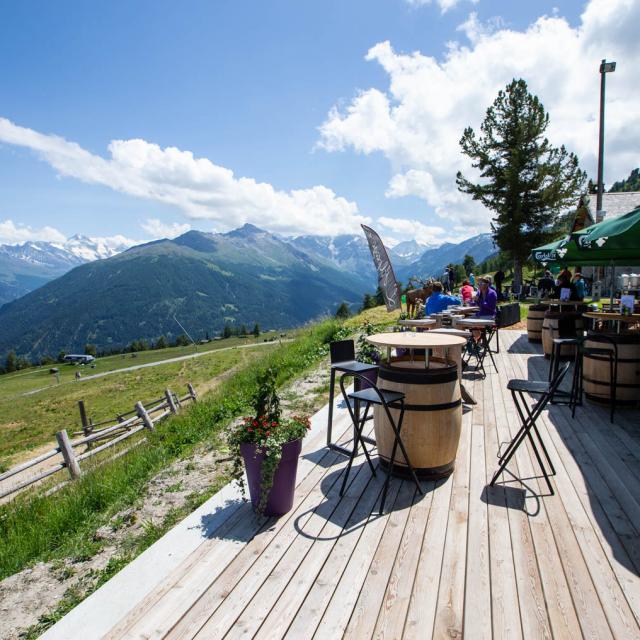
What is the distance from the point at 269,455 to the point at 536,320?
982cm

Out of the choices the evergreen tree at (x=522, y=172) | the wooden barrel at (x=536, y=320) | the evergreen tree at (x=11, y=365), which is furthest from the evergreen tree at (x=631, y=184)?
the evergreen tree at (x=11, y=365)

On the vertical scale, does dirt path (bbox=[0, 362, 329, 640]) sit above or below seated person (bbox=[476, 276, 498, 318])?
below

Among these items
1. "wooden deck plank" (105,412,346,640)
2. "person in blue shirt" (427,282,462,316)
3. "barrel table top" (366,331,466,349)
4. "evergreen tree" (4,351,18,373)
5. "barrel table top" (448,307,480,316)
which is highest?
"person in blue shirt" (427,282,462,316)

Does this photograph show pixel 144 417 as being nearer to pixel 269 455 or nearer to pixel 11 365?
pixel 269 455

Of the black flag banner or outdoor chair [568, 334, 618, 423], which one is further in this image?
the black flag banner

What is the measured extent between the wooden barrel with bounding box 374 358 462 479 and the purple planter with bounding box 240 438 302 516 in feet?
3.01

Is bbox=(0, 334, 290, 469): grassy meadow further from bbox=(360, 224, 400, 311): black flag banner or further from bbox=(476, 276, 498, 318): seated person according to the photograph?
bbox=(476, 276, 498, 318): seated person

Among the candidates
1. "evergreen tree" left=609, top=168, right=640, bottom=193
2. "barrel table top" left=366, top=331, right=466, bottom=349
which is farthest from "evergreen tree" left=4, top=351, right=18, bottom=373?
"evergreen tree" left=609, top=168, right=640, bottom=193

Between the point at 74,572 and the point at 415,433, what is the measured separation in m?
2.92

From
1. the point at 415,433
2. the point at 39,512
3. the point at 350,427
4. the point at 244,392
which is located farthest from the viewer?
the point at 244,392

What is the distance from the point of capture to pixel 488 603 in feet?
8.14

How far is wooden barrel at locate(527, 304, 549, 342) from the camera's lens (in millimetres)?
11133

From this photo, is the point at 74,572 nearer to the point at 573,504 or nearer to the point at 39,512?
the point at 39,512

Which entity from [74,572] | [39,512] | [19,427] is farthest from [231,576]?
[19,427]
